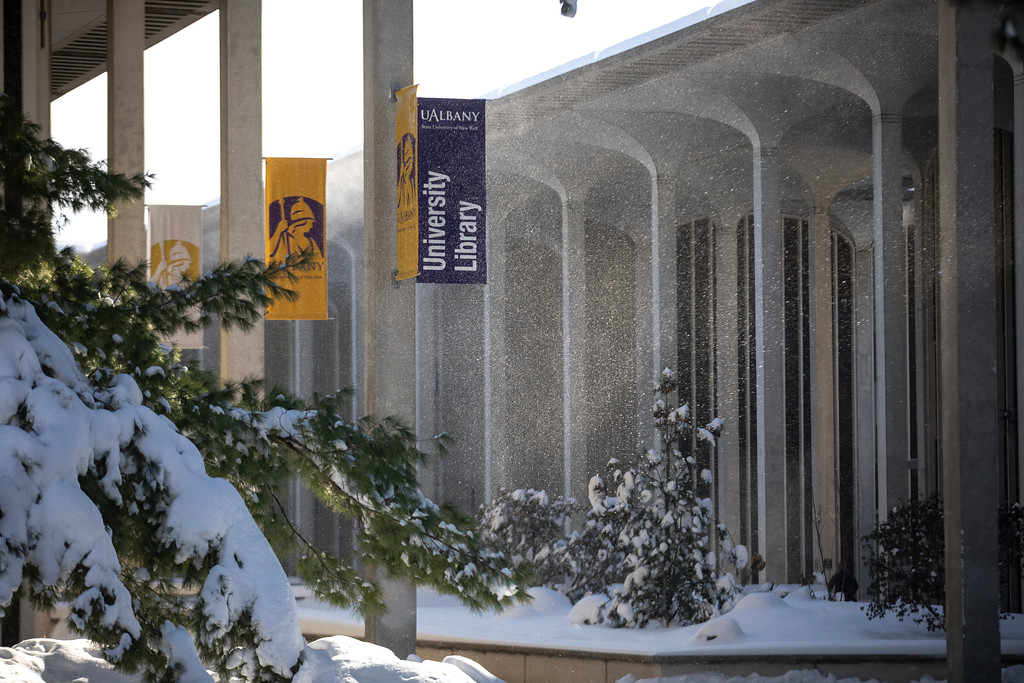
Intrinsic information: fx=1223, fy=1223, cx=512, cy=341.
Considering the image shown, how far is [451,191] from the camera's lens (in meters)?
7.96

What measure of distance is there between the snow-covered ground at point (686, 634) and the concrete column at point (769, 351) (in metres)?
2.65

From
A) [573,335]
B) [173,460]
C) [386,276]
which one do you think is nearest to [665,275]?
[573,335]

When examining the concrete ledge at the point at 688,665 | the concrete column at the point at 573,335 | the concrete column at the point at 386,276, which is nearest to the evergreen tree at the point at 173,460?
the concrete column at the point at 386,276

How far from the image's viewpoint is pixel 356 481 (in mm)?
5172

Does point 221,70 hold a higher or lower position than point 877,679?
higher

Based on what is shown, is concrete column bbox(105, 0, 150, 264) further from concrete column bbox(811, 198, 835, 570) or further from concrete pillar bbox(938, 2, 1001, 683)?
concrete column bbox(811, 198, 835, 570)

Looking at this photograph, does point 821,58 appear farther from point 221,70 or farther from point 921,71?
point 221,70

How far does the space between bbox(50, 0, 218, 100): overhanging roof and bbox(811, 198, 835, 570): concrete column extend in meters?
11.2

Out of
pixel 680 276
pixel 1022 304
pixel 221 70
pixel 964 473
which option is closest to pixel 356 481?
pixel 964 473

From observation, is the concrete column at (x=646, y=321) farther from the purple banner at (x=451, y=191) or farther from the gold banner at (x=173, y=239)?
the purple banner at (x=451, y=191)

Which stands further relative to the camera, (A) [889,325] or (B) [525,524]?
Answer: (B) [525,524]

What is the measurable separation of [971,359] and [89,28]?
38.0ft

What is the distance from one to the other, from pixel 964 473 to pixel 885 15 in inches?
300

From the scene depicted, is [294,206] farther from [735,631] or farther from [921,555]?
[921,555]
